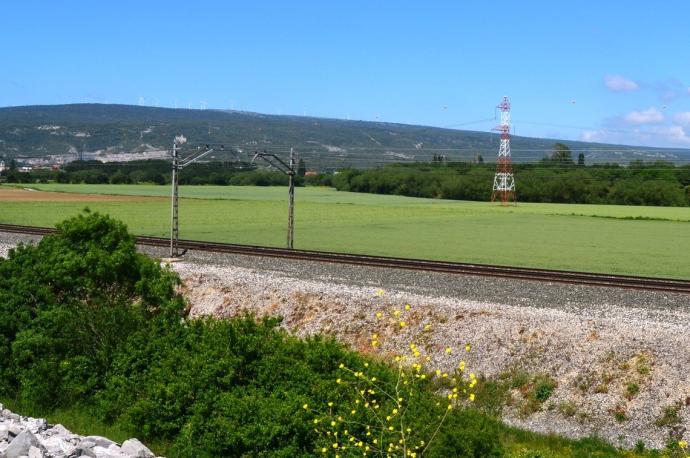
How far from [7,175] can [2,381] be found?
301 ft

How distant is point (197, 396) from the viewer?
47.8 feet

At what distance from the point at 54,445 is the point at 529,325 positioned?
34.1ft

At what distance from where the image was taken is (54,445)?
525 inches

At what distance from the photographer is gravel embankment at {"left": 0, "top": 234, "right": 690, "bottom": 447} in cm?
1672

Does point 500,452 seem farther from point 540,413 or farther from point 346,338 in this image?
point 346,338

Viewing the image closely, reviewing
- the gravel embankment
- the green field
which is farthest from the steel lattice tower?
the gravel embankment

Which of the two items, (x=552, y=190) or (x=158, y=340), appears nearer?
(x=158, y=340)

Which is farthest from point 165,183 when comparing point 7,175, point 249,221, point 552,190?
point 249,221

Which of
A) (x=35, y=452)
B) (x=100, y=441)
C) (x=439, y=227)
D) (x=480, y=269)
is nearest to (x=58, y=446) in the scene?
(x=35, y=452)

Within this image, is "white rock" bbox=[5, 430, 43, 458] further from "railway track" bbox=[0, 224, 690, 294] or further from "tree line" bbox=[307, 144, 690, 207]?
"tree line" bbox=[307, 144, 690, 207]

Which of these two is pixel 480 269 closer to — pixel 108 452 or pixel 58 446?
pixel 108 452

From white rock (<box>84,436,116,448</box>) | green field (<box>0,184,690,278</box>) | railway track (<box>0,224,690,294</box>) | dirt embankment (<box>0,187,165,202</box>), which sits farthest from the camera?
dirt embankment (<box>0,187,165,202</box>)

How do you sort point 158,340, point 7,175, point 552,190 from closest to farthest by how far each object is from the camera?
point 158,340
point 552,190
point 7,175

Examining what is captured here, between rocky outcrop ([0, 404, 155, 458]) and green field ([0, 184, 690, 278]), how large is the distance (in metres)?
22.5
